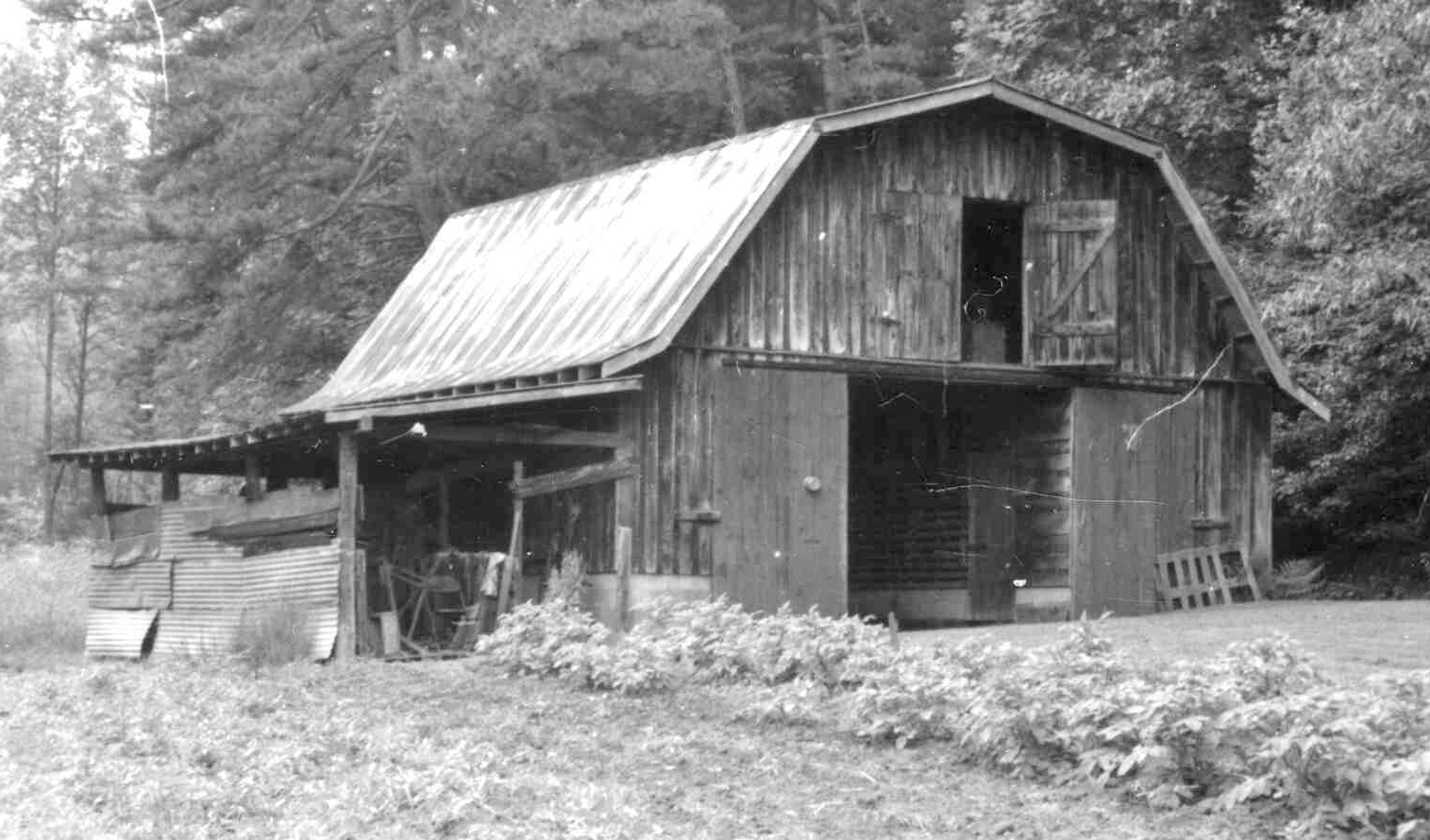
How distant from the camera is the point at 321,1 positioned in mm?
36625

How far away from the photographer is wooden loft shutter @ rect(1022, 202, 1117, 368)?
22.0m

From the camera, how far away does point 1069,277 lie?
2203 centimetres

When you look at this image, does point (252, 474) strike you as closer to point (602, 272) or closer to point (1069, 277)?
point (602, 272)

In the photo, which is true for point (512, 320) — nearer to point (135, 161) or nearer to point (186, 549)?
point (186, 549)

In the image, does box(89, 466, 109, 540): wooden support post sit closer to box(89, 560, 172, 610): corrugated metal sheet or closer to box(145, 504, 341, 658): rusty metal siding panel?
box(89, 560, 172, 610): corrugated metal sheet

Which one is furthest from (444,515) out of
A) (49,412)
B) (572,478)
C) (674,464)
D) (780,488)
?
(49,412)

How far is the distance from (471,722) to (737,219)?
856 centimetres

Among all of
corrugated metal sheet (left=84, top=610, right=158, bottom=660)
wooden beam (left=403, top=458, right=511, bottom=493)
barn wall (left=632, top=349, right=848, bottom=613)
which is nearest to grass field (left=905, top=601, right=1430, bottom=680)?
barn wall (left=632, top=349, right=848, bottom=613)

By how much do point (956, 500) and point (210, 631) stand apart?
927 cm

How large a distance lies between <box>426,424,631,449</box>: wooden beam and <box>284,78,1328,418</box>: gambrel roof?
49cm

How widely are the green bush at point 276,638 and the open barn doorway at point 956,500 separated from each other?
6.46 metres

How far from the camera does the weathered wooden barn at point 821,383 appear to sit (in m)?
20.2

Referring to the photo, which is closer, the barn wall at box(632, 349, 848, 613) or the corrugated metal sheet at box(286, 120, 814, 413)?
the barn wall at box(632, 349, 848, 613)

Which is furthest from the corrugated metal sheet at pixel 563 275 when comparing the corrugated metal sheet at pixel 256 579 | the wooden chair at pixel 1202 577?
the wooden chair at pixel 1202 577
